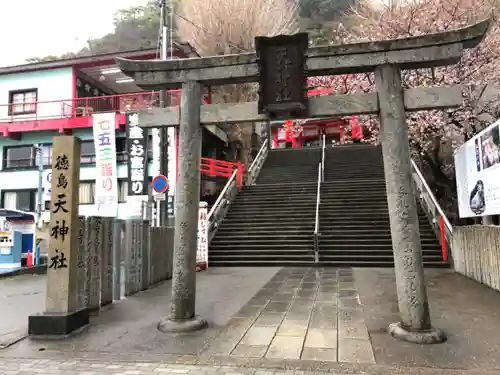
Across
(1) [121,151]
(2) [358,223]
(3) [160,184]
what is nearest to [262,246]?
(2) [358,223]

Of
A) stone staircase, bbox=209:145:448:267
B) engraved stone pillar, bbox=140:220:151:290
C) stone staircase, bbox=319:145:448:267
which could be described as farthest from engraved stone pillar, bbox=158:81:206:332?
stone staircase, bbox=319:145:448:267

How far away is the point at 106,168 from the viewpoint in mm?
15141

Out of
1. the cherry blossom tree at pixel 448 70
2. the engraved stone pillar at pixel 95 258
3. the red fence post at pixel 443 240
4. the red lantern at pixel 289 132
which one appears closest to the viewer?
the engraved stone pillar at pixel 95 258

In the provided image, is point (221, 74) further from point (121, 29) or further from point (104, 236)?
point (121, 29)

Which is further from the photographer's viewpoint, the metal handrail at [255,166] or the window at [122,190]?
the window at [122,190]

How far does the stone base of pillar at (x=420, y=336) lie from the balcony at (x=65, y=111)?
1603cm

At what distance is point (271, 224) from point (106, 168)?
665cm

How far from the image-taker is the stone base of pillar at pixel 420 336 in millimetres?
4953

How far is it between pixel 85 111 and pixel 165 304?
16361mm

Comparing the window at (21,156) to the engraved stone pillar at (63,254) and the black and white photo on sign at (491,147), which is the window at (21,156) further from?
the black and white photo on sign at (491,147)

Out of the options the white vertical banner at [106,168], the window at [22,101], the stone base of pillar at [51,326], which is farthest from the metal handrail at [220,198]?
the window at [22,101]

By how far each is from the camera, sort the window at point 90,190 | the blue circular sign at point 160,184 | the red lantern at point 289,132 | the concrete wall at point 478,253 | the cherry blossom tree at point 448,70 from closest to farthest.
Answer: the concrete wall at point 478,253 → the blue circular sign at point 160,184 → the cherry blossom tree at point 448,70 → the window at point 90,190 → the red lantern at point 289,132

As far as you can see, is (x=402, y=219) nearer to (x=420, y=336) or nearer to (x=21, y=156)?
(x=420, y=336)

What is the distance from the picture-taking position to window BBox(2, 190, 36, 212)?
21125mm
